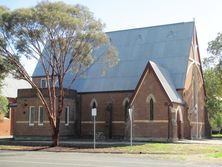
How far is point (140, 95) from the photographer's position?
42344 millimetres

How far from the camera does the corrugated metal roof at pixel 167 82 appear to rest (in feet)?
137

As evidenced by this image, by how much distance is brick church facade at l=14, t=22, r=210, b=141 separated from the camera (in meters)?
42.1

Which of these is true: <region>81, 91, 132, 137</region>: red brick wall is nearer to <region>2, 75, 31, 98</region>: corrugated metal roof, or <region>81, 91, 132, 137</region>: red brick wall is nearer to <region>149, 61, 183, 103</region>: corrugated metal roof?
<region>149, 61, 183, 103</region>: corrugated metal roof

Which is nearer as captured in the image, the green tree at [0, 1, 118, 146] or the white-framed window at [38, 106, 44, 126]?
the green tree at [0, 1, 118, 146]

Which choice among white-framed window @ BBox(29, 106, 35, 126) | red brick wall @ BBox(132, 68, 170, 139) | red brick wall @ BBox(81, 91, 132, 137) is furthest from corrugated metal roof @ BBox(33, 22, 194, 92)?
white-framed window @ BBox(29, 106, 35, 126)

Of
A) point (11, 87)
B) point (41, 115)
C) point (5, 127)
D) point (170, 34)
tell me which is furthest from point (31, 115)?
point (11, 87)

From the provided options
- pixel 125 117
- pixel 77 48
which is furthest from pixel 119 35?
pixel 77 48

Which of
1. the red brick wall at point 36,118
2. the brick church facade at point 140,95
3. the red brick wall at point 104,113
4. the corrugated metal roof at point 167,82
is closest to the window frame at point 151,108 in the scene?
the brick church facade at point 140,95

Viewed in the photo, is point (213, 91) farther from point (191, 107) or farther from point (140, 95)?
point (140, 95)

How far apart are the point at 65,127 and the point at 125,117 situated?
22.6 feet

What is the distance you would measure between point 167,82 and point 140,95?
3366mm

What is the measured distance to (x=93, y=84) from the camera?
165ft

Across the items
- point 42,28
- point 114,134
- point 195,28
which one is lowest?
point 114,134

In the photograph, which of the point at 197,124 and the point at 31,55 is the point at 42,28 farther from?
the point at 197,124
